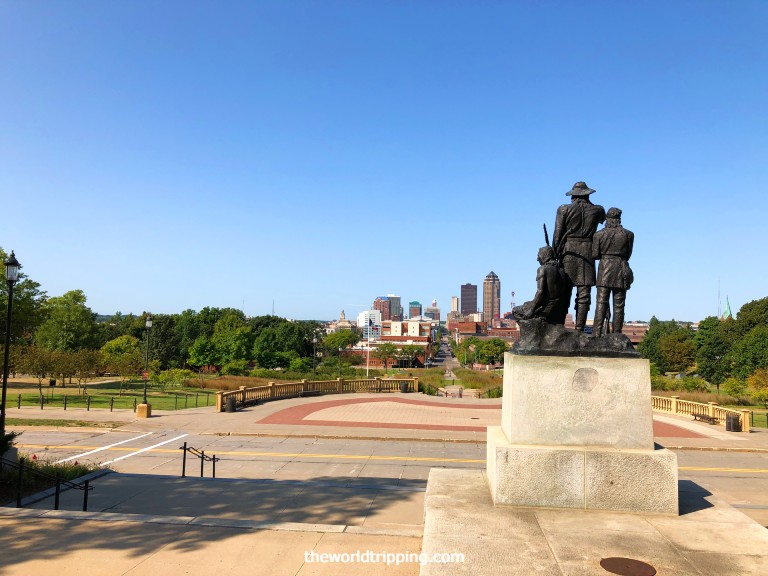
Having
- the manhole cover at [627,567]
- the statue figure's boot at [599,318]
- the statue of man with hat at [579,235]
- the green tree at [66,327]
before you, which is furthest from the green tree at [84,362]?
the manhole cover at [627,567]

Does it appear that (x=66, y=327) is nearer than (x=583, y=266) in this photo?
No

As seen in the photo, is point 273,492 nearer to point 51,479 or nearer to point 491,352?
point 51,479

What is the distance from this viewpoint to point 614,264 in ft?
27.3

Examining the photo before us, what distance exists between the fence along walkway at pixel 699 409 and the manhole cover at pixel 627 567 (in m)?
21.4

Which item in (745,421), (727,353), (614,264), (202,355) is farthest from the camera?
(202,355)

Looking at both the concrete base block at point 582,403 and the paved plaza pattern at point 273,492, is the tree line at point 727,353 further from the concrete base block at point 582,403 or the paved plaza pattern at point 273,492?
the concrete base block at point 582,403

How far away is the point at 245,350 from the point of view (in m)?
74.8

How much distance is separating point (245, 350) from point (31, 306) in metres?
33.8

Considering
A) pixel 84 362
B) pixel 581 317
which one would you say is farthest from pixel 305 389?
pixel 581 317

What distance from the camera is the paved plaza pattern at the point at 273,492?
6402 mm

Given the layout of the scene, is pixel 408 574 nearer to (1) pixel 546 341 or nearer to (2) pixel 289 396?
(1) pixel 546 341

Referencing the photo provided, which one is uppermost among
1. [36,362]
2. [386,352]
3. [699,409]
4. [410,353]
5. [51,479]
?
[36,362]

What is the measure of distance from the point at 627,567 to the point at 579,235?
4.95 metres

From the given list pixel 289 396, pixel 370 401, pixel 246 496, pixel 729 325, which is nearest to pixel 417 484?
pixel 246 496
